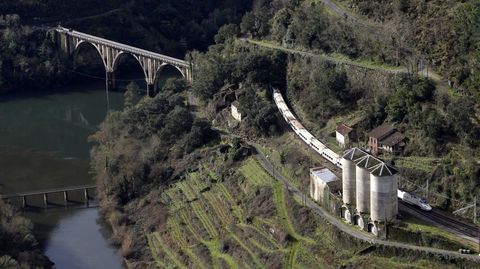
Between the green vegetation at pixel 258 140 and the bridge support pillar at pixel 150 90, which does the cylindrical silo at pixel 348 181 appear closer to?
the green vegetation at pixel 258 140

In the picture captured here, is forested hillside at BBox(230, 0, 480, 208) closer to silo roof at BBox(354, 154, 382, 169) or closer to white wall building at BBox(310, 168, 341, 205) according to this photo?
white wall building at BBox(310, 168, 341, 205)

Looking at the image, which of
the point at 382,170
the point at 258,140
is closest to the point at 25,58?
the point at 258,140

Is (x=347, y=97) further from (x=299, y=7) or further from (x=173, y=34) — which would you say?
(x=173, y=34)

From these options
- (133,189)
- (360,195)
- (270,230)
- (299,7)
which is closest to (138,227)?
(133,189)

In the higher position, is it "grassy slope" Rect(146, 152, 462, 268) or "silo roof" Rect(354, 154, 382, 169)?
"silo roof" Rect(354, 154, 382, 169)

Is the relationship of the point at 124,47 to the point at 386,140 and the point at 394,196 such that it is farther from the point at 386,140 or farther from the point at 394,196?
the point at 394,196

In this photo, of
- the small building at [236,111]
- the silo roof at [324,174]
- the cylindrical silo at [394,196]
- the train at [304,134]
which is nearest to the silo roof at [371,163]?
the cylindrical silo at [394,196]

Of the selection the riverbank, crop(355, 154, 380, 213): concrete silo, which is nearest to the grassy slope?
crop(355, 154, 380, 213): concrete silo

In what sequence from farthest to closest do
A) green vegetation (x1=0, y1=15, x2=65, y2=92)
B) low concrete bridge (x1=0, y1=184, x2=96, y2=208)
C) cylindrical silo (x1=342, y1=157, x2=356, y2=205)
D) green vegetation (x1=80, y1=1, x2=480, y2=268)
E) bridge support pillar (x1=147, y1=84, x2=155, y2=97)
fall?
green vegetation (x1=0, y1=15, x2=65, y2=92) → bridge support pillar (x1=147, y1=84, x2=155, y2=97) → low concrete bridge (x1=0, y1=184, x2=96, y2=208) → green vegetation (x1=80, y1=1, x2=480, y2=268) → cylindrical silo (x1=342, y1=157, x2=356, y2=205)
